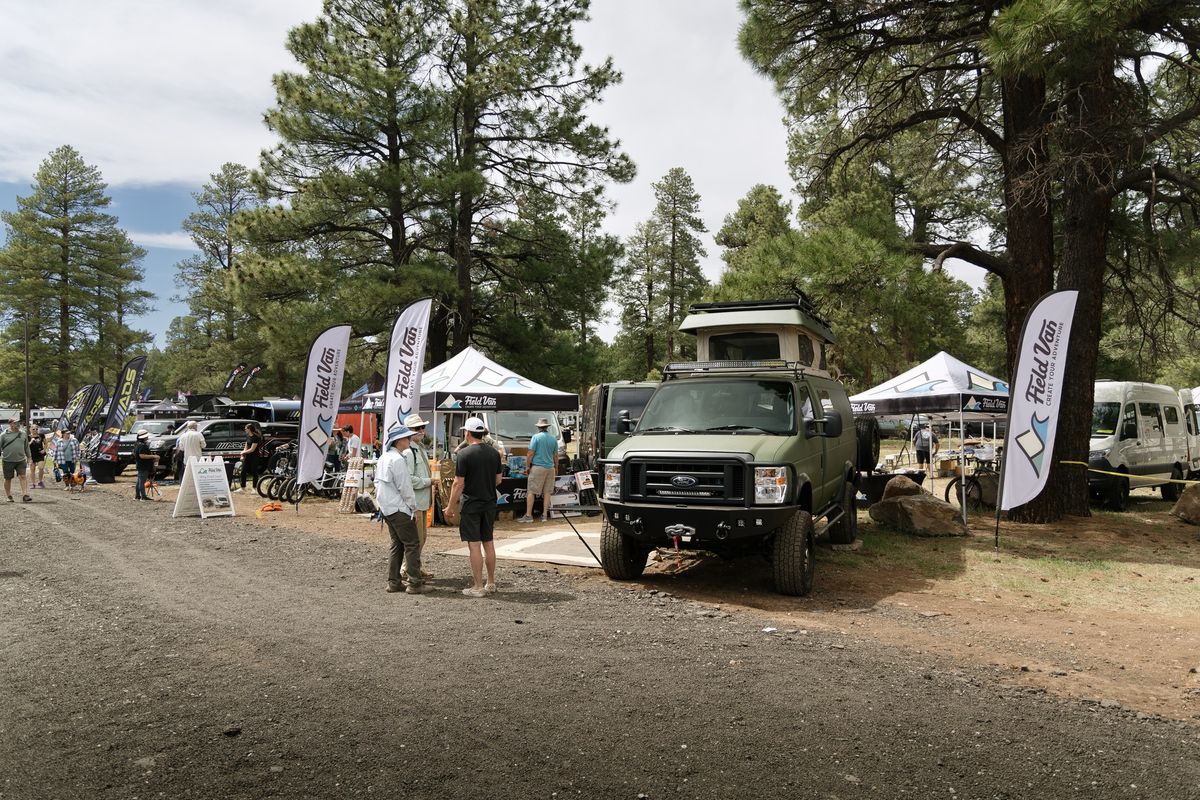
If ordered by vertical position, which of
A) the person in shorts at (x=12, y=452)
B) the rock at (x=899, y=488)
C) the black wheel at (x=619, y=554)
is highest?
the person in shorts at (x=12, y=452)

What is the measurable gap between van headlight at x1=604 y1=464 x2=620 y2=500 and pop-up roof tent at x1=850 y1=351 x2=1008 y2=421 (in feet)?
24.9

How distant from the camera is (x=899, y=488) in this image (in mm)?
13492

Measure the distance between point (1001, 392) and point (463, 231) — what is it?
54.7 ft

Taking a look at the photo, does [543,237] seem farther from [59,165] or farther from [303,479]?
[59,165]

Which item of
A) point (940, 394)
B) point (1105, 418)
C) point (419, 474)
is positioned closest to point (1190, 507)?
point (1105, 418)

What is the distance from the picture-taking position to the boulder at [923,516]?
12.0 metres

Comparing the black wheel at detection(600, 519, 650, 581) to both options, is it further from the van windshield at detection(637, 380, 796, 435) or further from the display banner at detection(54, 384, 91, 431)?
the display banner at detection(54, 384, 91, 431)

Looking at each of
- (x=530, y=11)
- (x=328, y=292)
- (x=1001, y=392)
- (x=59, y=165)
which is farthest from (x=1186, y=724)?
(x=59, y=165)

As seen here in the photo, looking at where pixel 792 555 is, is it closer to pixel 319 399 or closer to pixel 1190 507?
pixel 319 399

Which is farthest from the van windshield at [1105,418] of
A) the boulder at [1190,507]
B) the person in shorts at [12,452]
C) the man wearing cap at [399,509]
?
the person in shorts at [12,452]

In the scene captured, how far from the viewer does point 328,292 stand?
A: 2295cm

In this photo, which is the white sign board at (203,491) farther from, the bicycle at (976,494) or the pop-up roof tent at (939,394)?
the bicycle at (976,494)

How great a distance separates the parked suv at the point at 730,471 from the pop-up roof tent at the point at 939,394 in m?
3.87

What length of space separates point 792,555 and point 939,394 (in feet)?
22.7
